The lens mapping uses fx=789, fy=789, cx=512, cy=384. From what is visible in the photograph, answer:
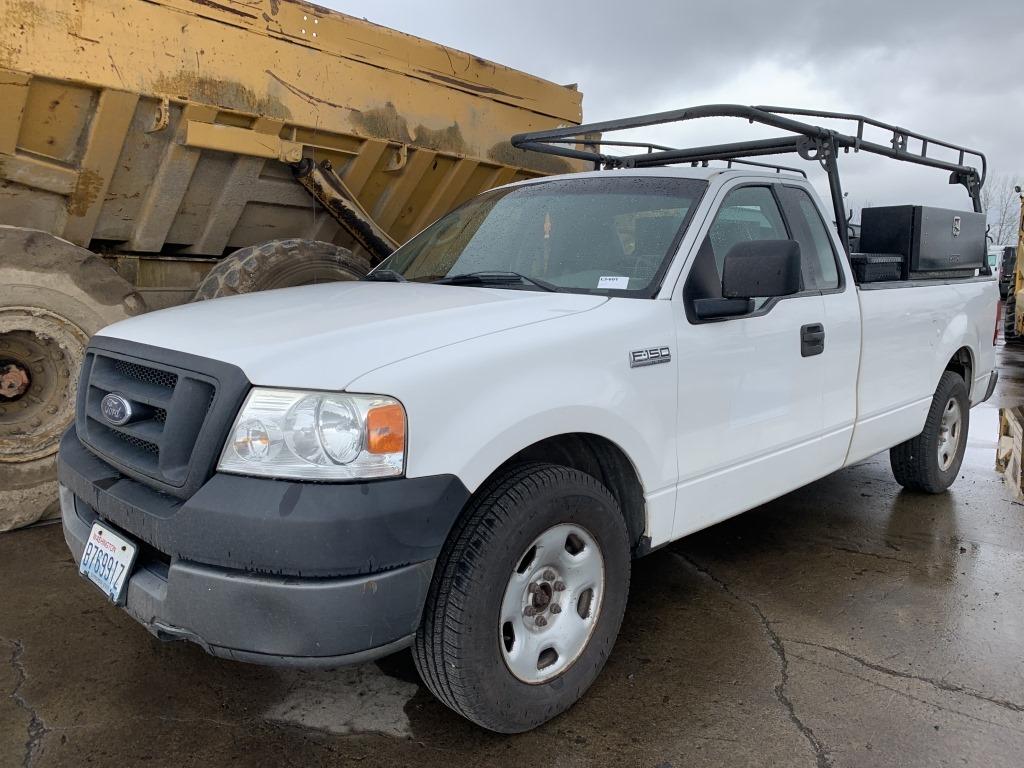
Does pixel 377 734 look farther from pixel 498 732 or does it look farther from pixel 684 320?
pixel 684 320

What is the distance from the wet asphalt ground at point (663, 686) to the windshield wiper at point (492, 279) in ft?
4.84

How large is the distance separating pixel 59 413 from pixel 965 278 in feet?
18.2

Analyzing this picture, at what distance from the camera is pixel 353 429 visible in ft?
6.74

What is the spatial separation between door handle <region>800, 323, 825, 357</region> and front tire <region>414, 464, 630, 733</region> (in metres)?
1.32

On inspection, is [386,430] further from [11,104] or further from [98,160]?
[98,160]

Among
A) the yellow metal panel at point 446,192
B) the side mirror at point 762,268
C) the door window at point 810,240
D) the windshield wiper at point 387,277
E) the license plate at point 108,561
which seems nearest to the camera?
the license plate at point 108,561

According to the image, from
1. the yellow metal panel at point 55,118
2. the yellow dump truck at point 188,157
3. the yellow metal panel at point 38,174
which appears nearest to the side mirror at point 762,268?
the yellow dump truck at point 188,157

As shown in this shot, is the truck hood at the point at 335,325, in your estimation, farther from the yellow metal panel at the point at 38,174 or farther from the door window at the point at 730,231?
the yellow metal panel at the point at 38,174

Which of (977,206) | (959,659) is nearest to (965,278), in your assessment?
(977,206)

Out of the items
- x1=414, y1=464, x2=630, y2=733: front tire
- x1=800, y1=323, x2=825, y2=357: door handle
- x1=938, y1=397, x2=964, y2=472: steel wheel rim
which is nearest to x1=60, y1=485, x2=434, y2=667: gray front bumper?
x1=414, y1=464, x2=630, y2=733: front tire

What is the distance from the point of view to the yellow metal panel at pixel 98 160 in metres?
4.22

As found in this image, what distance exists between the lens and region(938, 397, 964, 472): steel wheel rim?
5.01 metres

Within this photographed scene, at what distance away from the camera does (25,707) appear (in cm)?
263

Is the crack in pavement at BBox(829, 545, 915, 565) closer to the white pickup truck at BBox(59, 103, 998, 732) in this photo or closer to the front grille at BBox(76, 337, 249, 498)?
the white pickup truck at BBox(59, 103, 998, 732)
